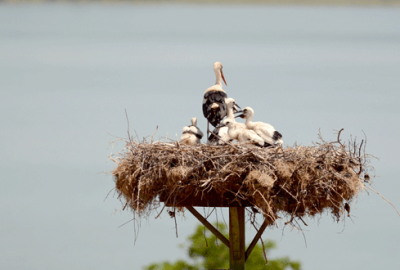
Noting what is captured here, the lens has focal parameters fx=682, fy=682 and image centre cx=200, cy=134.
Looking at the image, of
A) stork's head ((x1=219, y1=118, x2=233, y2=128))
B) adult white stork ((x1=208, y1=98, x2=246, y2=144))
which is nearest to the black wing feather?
adult white stork ((x1=208, y1=98, x2=246, y2=144))

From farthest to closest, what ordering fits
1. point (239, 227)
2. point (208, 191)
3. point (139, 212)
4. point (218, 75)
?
1. point (218, 75)
2. point (239, 227)
3. point (139, 212)
4. point (208, 191)

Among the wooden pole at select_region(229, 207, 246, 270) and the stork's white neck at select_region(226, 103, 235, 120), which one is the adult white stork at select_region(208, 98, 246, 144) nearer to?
the stork's white neck at select_region(226, 103, 235, 120)

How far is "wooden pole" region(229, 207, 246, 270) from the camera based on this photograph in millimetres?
8328

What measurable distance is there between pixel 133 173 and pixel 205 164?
807 millimetres

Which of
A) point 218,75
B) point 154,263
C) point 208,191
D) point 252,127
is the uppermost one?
point 218,75

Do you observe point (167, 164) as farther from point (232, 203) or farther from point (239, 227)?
point (239, 227)

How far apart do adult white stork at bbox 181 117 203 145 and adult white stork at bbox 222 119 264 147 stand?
15.3 inches

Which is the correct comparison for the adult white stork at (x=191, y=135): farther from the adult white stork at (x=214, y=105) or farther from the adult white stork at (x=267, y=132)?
the adult white stork at (x=267, y=132)

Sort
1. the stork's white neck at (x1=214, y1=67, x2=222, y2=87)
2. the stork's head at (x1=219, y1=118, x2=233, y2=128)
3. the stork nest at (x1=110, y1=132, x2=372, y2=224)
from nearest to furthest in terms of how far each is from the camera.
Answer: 1. the stork nest at (x1=110, y1=132, x2=372, y2=224)
2. the stork's head at (x1=219, y1=118, x2=233, y2=128)
3. the stork's white neck at (x1=214, y1=67, x2=222, y2=87)

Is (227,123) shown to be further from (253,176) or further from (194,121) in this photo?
(253,176)

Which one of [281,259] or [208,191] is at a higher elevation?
[208,191]

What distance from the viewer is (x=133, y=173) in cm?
750

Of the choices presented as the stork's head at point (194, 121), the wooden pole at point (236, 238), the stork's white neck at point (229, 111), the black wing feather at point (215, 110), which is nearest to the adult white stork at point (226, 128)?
the stork's white neck at point (229, 111)

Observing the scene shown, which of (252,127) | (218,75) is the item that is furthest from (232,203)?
(218,75)
